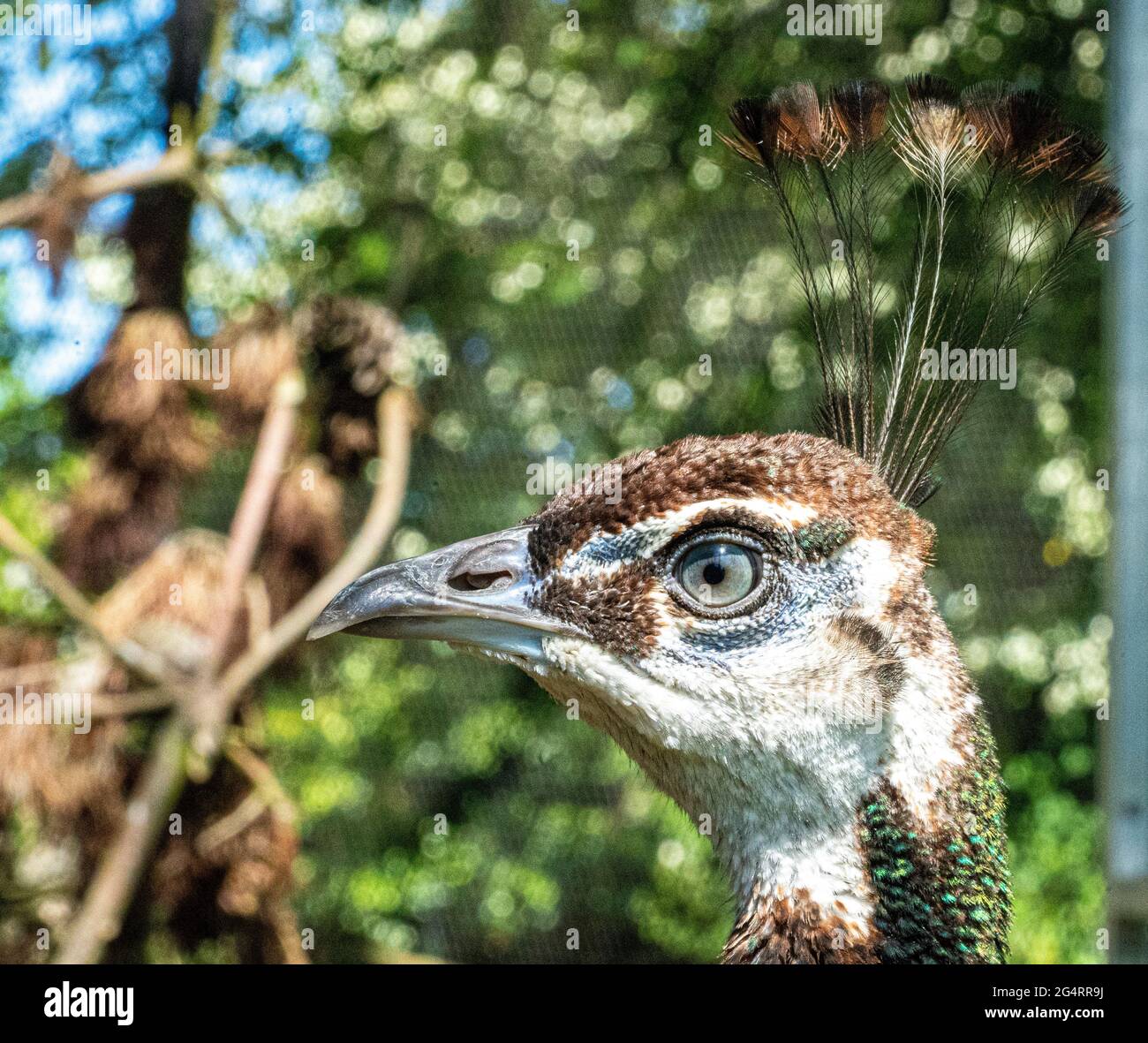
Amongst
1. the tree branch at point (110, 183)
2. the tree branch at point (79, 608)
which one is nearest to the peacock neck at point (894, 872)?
the tree branch at point (79, 608)

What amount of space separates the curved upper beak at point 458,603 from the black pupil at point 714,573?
14 cm

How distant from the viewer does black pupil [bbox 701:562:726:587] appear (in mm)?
1072

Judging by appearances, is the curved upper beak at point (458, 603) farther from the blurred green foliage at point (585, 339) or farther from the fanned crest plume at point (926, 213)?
the blurred green foliage at point (585, 339)

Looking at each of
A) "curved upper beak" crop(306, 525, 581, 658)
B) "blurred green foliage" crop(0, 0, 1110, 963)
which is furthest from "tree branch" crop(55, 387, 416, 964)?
"curved upper beak" crop(306, 525, 581, 658)

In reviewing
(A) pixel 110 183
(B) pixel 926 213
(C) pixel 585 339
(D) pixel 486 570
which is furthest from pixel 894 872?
(A) pixel 110 183

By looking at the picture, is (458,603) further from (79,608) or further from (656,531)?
(79,608)

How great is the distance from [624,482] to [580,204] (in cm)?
227

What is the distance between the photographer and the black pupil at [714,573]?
1072 millimetres

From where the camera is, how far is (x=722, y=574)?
1.07 meters

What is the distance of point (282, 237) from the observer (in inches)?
125

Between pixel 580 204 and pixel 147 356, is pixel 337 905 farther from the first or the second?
pixel 580 204

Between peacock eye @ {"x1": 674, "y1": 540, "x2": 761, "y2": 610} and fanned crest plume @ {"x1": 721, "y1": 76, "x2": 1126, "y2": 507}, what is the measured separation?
1.02 feet

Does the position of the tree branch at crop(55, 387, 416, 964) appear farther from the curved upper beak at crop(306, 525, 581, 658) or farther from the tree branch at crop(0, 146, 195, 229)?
the curved upper beak at crop(306, 525, 581, 658)
